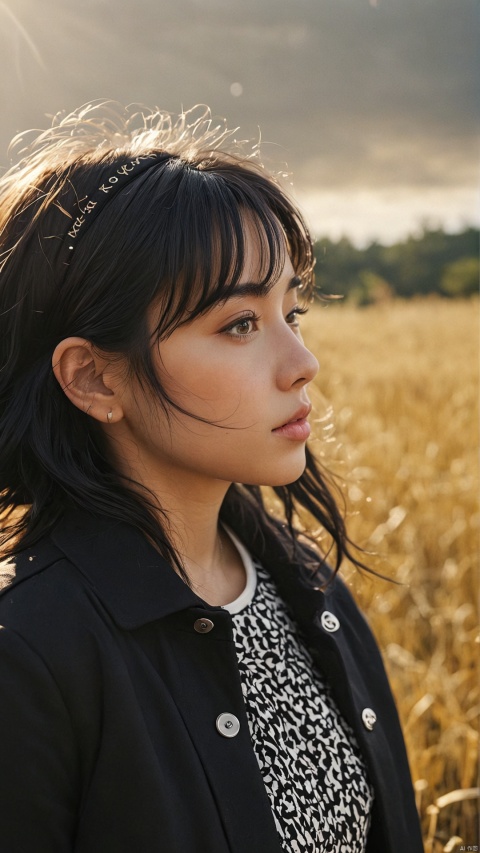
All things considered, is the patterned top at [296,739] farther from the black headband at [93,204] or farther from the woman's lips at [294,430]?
the black headband at [93,204]

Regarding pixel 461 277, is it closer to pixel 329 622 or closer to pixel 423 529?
pixel 423 529

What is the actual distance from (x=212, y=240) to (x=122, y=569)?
537mm

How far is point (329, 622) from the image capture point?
1.60 meters

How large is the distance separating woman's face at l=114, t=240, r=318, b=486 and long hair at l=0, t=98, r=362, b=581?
0.03 m

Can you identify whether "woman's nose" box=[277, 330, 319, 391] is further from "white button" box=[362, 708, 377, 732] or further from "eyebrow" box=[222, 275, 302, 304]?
"white button" box=[362, 708, 377, 732]

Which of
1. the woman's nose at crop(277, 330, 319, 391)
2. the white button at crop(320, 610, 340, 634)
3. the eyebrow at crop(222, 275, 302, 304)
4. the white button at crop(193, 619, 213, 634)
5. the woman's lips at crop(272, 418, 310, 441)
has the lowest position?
the white button at crop(320, 610, 340, 634)

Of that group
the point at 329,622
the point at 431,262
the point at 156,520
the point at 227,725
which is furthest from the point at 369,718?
the point at 431,262

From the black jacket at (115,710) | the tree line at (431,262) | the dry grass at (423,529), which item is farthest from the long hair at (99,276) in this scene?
the tree line at (431,262)

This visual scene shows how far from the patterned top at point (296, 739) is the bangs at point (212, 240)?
1.89ft

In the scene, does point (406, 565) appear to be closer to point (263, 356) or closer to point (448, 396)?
point (263, 356)

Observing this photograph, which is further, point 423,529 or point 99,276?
Result: point 423,529

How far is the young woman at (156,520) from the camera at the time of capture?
109cm

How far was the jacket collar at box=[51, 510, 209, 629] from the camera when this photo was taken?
1.20 m

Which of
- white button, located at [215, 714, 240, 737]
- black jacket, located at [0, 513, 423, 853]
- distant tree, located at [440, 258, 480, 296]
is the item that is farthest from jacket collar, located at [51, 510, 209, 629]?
distant tree, located at [440, 258, 480, 296]
